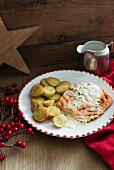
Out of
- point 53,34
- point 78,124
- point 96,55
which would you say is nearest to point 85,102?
point 78,124

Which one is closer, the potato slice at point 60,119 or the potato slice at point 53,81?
the potato slice at point 60,119

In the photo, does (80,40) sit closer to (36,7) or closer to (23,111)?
(36,7)

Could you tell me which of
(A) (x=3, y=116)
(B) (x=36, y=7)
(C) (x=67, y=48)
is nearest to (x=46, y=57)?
(C) (x=67, y=48)

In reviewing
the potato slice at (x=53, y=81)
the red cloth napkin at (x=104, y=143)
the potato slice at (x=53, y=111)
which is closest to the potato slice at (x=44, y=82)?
the potato slice at (x=53, y=81)

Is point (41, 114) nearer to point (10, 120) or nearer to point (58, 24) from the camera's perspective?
point (10, 120)

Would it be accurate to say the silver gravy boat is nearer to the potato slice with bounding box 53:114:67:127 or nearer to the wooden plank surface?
the wooden plank surface

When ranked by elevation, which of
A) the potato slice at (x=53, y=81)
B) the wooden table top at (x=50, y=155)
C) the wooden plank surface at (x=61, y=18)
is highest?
the wooden plank surface at (x=61, y=18)

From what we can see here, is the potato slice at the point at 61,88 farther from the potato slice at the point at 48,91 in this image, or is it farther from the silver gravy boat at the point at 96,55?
the silver gravy boat at the point at 96,55
